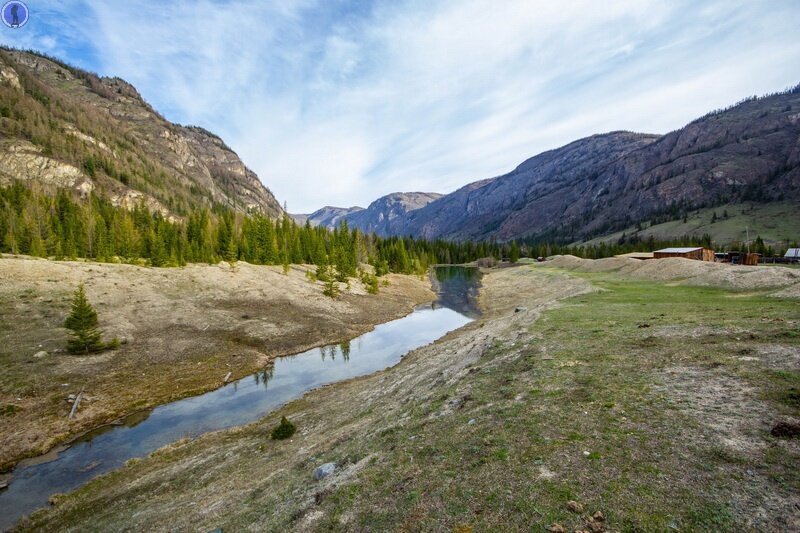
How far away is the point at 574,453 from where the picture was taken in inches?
367

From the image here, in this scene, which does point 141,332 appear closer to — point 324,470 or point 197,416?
point 197,416

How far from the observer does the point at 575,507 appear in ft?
24.0

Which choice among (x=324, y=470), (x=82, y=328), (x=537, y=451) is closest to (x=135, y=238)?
(x=82, y=328)

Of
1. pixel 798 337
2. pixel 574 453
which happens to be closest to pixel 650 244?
pixel 798 337

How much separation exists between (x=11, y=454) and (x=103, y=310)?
89.2 feet

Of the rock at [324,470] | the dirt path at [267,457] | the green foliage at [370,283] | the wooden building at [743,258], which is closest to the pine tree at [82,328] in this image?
the dirt path at [267,457]

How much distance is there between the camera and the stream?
17.7 meters

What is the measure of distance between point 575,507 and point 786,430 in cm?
579

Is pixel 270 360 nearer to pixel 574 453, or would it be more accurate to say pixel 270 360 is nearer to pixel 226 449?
pixel 226 449

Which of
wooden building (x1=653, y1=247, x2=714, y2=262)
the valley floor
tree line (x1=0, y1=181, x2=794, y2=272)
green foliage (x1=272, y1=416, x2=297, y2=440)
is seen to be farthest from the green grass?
wooden building (x1=653, y1=247, x2=714, y2=262)

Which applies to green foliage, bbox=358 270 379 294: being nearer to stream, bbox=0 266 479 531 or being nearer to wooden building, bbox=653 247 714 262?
stream, bbox=0 266 479 531

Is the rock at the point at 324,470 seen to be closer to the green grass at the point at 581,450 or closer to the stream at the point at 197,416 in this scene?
the green grass at the point at 581,450

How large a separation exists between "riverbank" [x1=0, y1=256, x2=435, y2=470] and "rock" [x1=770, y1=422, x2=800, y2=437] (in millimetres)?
31950

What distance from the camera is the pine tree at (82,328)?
32031 mm
